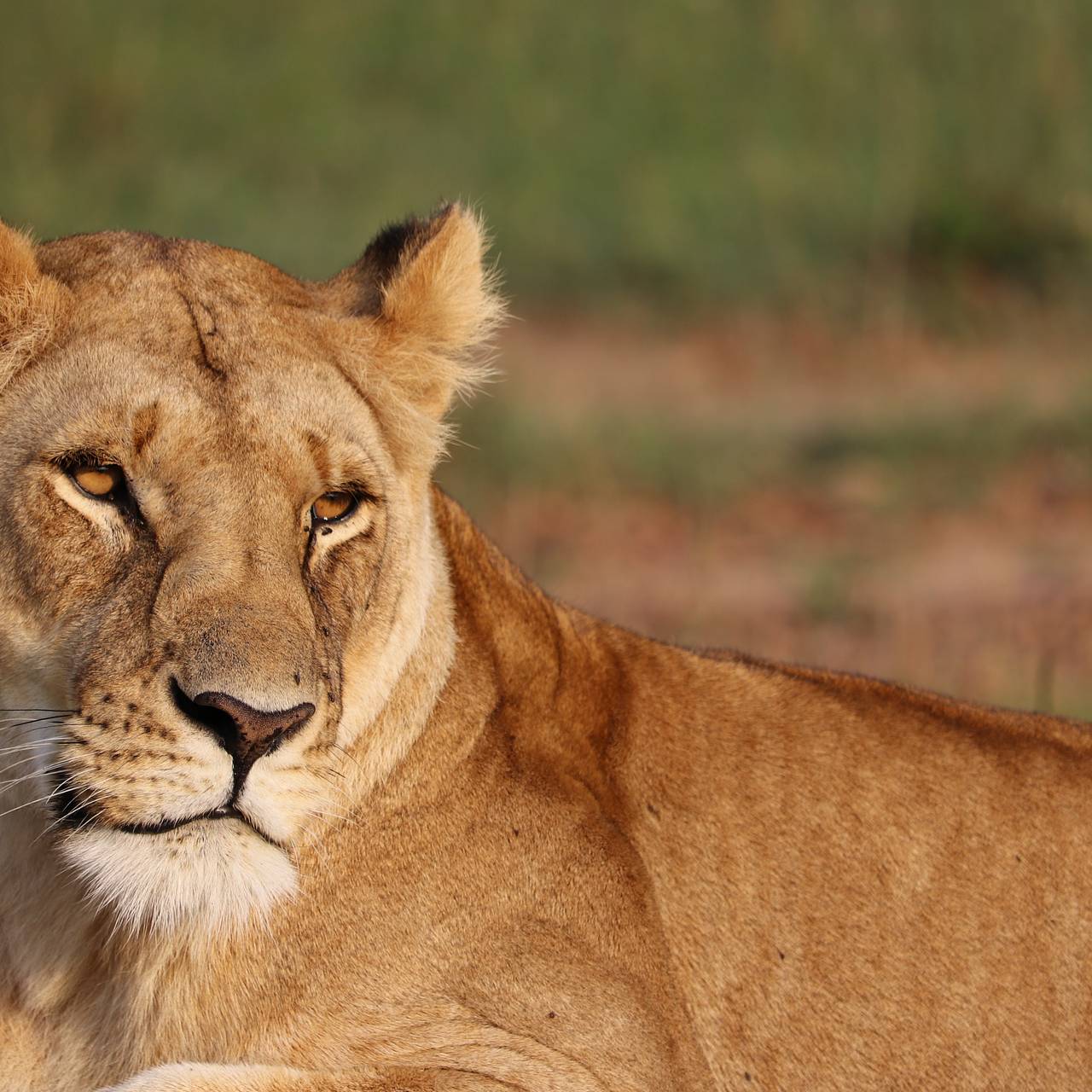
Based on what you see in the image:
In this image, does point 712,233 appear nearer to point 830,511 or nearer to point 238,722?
point 830,511

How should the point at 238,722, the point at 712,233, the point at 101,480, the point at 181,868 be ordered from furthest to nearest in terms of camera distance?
1. the point at 712,233
2. the point at 101,480
3. the point at 181,868
4. the point at 238,722

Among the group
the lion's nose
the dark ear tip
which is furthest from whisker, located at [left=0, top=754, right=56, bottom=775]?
the dark ear tip

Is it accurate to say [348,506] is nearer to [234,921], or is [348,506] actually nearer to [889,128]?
[234,921]

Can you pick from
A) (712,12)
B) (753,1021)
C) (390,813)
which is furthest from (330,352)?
(712,12)

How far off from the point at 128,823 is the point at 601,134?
560 inches

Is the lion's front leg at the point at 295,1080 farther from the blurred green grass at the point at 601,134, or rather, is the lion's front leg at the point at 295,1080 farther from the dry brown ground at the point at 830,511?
the blurred green grass at the point at 601,134

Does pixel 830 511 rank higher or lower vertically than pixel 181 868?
higher

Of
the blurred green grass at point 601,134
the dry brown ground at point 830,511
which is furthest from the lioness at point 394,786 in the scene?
the blurred green grass at point 601,134

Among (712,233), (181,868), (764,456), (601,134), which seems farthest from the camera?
(601,134)

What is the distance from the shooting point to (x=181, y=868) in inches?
110

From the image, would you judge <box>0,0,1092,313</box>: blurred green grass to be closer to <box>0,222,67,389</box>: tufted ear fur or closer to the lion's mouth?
<box>0,222,67,389</box>: tufted ear fur

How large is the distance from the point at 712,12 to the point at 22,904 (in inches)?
611

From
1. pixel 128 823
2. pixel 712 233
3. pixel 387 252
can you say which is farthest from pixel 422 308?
pixel 712 233

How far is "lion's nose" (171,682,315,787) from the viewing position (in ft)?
8.77
